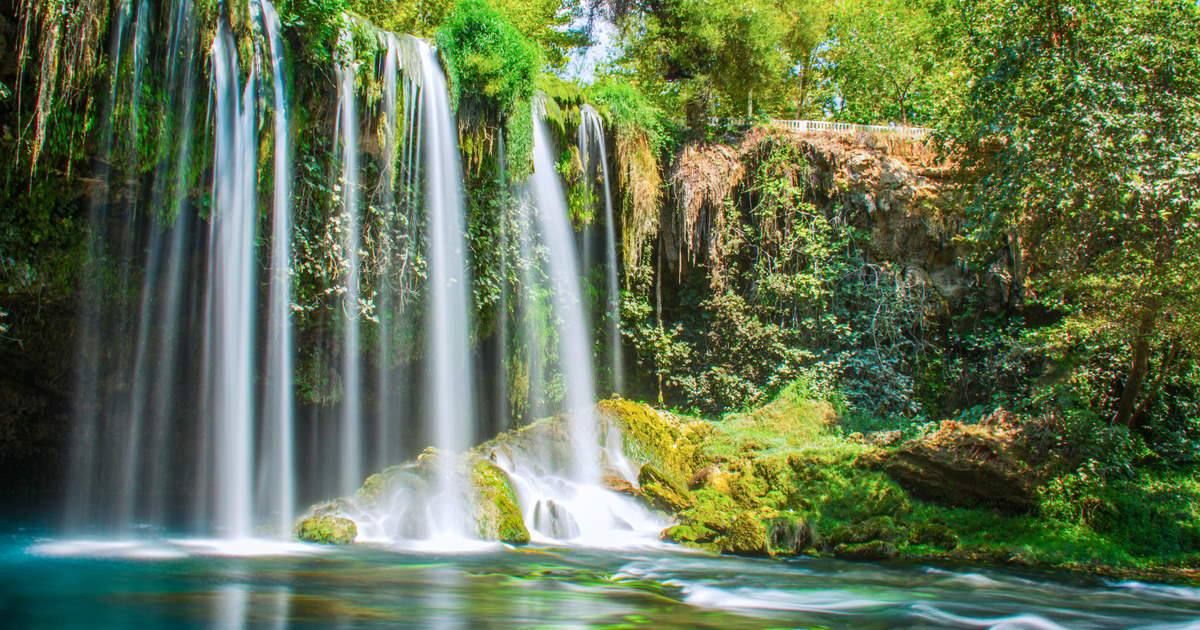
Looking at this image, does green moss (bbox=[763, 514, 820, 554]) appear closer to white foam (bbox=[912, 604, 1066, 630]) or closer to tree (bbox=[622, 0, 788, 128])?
white foam (bbox=[912, 604, 1066, 630])

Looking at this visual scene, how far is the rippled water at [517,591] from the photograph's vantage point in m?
6.27

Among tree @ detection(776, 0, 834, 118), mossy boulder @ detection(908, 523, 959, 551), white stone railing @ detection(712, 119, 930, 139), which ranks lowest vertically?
mossy boulder @ detection(908, 523, 959, 551)

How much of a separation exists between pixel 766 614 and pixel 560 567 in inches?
101

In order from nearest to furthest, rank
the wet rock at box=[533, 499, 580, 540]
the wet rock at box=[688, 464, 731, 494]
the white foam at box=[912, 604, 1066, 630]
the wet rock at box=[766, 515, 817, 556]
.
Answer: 1. the white foam at box=[912, 604, 1066, 630]
2. the wet rock at box=[766, 515, 817, 556]
3. the wet rock at box=[533, 499, 580, 540]
4. the wet rock at box=[688, 464, 731, 494]

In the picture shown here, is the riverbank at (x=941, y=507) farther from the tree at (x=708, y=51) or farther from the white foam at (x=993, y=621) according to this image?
the tree at (x=708, y=51)

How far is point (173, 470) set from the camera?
499 inches

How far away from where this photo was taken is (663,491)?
11.9 meters

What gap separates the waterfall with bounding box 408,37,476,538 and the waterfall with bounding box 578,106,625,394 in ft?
11.2

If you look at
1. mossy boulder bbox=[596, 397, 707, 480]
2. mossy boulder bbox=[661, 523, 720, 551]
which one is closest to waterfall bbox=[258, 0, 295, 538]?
mossy boulder bbox=[661, 523, 720, 551]

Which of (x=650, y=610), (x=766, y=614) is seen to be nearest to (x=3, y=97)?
(x=650, y=610)

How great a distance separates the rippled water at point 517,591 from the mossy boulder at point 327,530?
0.52 m

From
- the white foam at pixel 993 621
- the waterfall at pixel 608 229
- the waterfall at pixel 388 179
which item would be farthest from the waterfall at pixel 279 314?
the white foam at pixel 993 621

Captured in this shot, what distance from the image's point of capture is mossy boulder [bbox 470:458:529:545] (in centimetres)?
1045

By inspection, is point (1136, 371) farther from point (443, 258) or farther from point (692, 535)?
point (443, 258)
